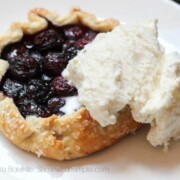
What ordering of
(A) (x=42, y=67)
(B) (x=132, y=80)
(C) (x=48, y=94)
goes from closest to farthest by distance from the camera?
1. (B) (x=132, y=80)
2. (C) (x=48, y=94)
3. (A) (x=42, y=67)

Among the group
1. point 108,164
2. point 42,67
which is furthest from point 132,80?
point 42,67

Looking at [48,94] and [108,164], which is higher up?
[48,94]

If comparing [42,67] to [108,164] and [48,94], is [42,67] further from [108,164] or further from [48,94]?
[108,164]

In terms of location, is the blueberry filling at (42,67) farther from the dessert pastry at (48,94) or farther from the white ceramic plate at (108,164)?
the white ceramic plate at (108,164)

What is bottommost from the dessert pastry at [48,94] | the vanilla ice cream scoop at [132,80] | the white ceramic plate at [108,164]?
the white ceramic plate at [108,164]

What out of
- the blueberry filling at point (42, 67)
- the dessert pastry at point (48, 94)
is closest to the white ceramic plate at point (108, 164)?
the dessert pastry at point (48, 94)

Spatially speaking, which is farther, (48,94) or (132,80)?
(48,94)
